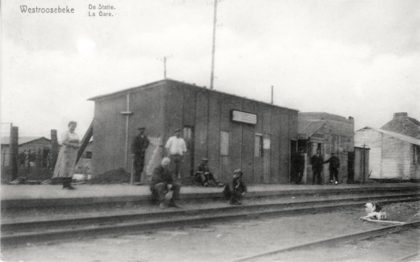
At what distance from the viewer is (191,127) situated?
16.6 m

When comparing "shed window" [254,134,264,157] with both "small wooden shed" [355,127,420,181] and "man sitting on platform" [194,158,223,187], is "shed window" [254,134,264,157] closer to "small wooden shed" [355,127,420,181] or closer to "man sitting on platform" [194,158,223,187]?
"man sitting on platform" [194,158,223,187]

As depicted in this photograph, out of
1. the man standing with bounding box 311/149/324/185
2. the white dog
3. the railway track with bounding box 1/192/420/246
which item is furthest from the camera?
the man standing with bounding box 311/149/324/185

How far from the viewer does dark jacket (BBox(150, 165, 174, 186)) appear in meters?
11.0

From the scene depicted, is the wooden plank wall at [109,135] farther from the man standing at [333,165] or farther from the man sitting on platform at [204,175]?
the man standing at [333,165]


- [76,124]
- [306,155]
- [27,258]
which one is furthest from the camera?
[306,155]

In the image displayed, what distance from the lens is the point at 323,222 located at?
12.2 metres

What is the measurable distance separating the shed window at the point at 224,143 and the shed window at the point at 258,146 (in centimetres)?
200

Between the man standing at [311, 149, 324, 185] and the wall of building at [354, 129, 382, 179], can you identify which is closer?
the man standing at [311, 149, 324, 185]

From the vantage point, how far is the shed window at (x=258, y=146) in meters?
19.8

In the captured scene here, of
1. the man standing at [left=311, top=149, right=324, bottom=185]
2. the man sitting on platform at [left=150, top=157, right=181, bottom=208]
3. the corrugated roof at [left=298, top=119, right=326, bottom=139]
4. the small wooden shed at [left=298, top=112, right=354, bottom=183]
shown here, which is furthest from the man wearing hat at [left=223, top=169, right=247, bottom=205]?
the corrugated roof at [left=298, top=119, right=326, bottom=139]

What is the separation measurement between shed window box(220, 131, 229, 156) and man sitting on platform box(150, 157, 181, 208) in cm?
680

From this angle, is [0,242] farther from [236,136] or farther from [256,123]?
[256,123]

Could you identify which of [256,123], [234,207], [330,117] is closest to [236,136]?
[256,123]

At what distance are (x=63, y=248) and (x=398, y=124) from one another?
46585 millimetres
